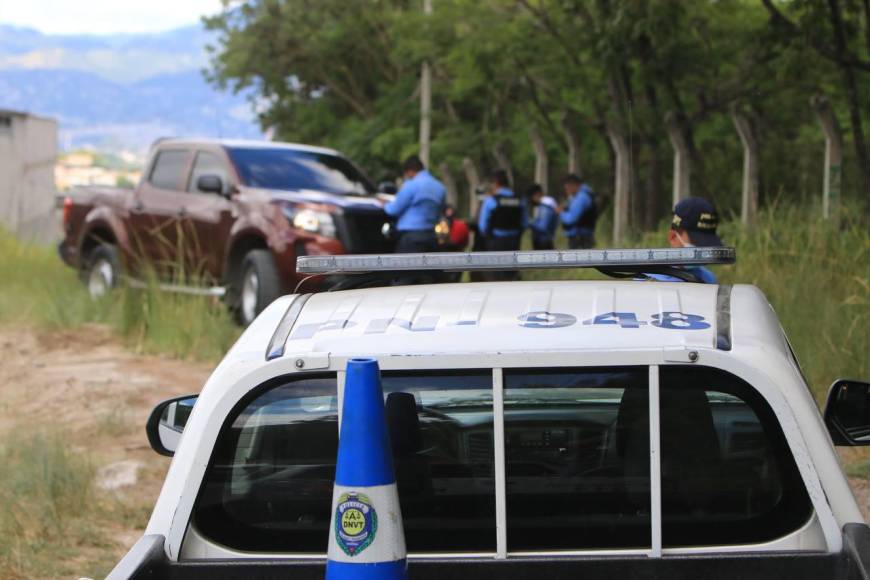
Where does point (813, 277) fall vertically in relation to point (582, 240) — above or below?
above

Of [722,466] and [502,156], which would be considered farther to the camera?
[502,156]

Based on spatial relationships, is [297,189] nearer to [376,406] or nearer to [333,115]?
[376,406]

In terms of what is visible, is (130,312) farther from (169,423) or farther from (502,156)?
(502,156)

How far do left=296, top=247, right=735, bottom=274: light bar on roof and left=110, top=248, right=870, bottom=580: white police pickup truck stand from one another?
0.23 metres

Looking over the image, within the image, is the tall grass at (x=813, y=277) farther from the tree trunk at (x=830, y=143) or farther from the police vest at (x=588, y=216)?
the police vest at (x=588, y=216)

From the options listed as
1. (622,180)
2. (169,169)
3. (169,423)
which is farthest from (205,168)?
(169,423)

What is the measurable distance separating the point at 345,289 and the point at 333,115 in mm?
41886

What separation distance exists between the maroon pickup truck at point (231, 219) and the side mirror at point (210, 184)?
0.4 inches

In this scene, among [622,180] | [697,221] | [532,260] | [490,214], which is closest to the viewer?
[532,260]

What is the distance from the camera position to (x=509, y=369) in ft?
10.1

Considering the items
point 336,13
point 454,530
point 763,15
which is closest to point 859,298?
point 454,530

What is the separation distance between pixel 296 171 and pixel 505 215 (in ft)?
11.5

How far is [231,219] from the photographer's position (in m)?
Result: 13.2

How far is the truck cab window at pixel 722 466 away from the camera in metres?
3.09
